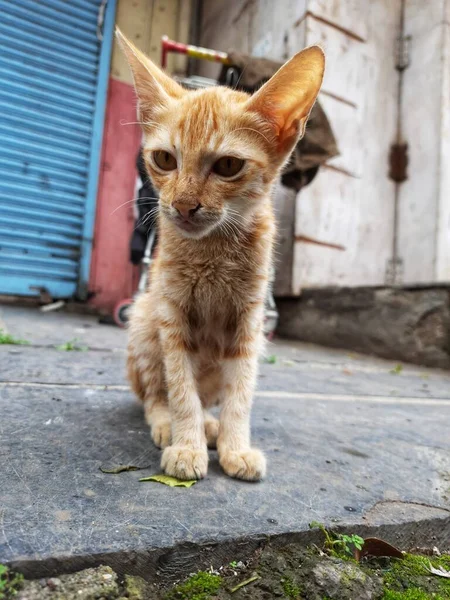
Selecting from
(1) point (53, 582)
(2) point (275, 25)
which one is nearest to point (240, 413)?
(1) point (53, 582)

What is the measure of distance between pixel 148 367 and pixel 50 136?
403cm

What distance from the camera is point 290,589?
2.45 feet

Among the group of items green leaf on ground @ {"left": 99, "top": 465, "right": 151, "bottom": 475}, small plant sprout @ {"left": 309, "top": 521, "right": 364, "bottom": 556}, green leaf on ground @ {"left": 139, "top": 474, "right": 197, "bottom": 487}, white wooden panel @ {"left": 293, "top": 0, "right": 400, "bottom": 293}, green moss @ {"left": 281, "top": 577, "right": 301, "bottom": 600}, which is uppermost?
white wooden panel @ {"left": 293, "top": 0, "right": 400, "bottom": 293}

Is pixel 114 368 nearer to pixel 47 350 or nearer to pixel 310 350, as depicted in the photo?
pixel 47 350

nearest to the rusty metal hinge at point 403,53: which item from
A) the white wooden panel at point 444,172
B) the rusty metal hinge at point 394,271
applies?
the white wooden panel at point 444,172

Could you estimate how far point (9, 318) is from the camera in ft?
11.6

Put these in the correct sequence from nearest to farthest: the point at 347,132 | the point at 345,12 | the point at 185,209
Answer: the point at 185,209, the point at 345,12, the point at 347,132

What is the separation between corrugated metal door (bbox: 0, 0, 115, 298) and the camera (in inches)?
174

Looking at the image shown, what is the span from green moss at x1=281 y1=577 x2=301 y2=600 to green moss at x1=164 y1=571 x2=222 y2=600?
4.3 inches

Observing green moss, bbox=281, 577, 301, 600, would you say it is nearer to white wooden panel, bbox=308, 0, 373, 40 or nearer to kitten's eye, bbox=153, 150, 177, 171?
kitten's eye, bbox=153, 150, 177, 171

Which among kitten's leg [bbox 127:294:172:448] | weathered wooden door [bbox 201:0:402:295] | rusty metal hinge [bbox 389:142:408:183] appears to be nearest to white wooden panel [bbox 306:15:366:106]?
weathered wooden door [bbox 201:0:402:295]

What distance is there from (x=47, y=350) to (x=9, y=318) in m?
1.36

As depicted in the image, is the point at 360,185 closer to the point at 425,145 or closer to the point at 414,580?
the point at 425,145

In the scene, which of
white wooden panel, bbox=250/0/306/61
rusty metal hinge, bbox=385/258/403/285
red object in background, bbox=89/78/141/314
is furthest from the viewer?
red object in background, bbox=89/78/141/314
